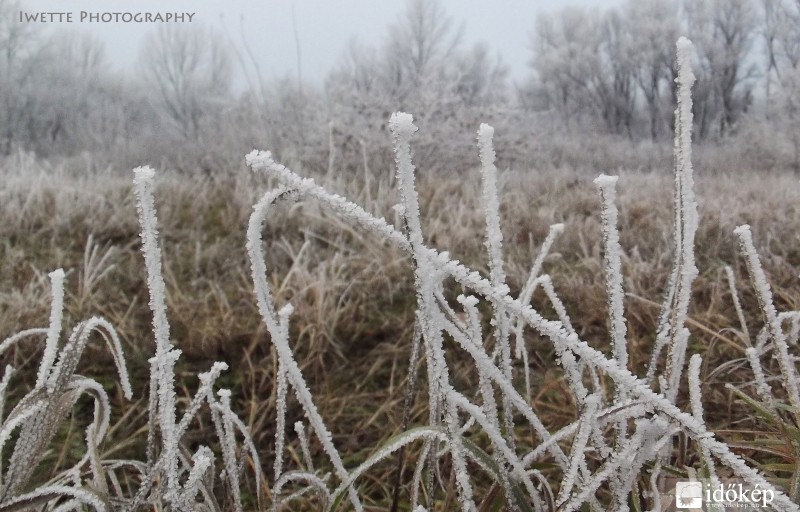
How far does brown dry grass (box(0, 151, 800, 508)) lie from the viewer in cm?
94

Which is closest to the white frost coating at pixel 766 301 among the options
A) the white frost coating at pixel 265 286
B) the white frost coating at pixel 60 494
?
the white frost coating at pixel 265 286

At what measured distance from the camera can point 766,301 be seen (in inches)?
21.2

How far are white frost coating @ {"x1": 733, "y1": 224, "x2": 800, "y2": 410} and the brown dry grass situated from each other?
6 cm

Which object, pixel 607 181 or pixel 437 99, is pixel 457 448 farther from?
pixel 437 99

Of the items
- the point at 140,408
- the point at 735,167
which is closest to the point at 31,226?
the point at 140,408

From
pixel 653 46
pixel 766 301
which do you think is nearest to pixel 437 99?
pixel 653 46

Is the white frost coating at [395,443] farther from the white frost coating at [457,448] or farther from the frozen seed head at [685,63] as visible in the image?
the frozen seed head at [685,63]

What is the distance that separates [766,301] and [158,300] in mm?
500

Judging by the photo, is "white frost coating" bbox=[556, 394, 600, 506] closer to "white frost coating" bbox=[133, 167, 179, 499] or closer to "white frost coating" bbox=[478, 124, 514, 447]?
"white frost coating" bbox=[478, 124, 514, 447]

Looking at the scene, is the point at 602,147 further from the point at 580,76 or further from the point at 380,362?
the point at 380,362

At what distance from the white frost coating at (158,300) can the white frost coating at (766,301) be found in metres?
0.46

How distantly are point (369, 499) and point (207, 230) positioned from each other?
122 centimetres

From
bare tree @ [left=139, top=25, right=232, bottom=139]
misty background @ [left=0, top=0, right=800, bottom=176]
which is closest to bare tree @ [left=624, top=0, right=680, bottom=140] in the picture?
misty background @ [left=0, top=0, right=800, bottom=176]

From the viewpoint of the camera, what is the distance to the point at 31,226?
167 centimetres
